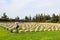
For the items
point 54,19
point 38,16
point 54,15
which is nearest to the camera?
point 54,19

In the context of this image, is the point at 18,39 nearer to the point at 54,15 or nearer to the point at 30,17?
the point at 54,15

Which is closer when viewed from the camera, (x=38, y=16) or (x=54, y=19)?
(x=54, y=19)

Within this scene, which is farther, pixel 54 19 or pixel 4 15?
pixel 4 15

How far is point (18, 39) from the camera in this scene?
662 inches

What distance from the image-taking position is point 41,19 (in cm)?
10981

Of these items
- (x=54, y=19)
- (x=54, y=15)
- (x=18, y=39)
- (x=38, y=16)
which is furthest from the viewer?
(x=38, y=16)

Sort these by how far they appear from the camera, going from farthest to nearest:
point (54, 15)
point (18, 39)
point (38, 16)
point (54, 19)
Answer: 1. point (38, 16)
2. point (54, 15)
3. point (54, 19)
4. point (18, 39)

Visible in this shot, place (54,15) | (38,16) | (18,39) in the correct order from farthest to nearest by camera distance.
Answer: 1. (38,16)
2. (54,15)
3. (18,39)

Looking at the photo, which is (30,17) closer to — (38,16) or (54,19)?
(38,16)

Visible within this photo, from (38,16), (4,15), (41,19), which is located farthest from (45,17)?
(4,15)

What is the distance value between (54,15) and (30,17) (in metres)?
24.5

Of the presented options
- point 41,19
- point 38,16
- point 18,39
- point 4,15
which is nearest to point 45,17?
point 41,19

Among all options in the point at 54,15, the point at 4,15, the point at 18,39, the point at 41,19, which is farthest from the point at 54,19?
the point at 18,39

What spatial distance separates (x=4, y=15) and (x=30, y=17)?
2212 cm
